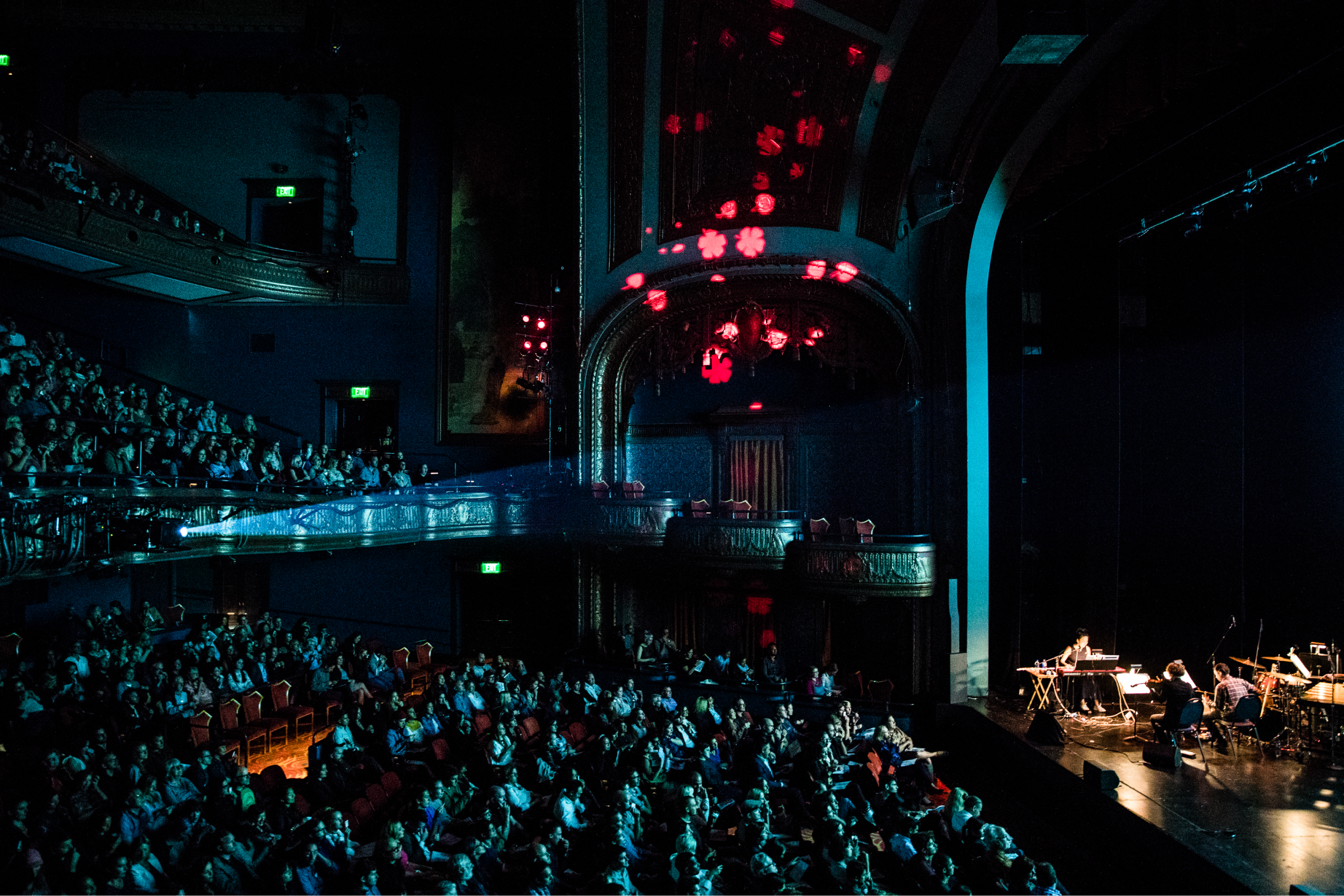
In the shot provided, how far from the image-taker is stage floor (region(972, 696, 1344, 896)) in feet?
27.1

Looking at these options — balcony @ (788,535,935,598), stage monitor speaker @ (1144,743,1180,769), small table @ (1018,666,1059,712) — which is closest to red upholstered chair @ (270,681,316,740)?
balcony @ (788,535,935,598)

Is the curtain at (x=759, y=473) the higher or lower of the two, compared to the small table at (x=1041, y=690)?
higher

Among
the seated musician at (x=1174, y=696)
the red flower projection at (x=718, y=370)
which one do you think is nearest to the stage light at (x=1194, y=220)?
the seated musician at (x=1174, y=696)

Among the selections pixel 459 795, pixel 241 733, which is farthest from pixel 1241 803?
pixel 241 733

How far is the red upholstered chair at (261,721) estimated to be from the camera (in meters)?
12.9

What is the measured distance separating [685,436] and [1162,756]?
35.4 ft

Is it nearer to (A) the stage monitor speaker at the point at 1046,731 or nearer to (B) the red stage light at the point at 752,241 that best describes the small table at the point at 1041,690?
(A) the stage monitor speaker at the point at 1046,731

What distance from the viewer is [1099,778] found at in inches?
404

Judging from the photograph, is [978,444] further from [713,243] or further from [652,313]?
[652,313]

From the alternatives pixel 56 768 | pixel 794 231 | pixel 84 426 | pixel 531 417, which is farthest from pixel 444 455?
pixel 56 768

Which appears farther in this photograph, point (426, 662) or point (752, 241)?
point (752, 241)

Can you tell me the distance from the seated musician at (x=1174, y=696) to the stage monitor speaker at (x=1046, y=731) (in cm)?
110

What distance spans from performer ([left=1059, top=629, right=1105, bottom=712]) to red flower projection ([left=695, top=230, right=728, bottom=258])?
910 cm

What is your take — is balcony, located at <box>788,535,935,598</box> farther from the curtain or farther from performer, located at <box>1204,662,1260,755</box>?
performer, located at <box>1204,662,1260,755</box>
